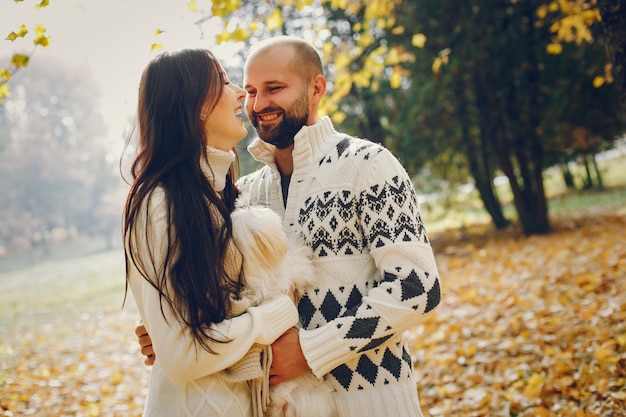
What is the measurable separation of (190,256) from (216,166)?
1.64 ft

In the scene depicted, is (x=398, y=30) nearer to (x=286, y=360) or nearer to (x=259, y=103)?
(x=259, y=103)

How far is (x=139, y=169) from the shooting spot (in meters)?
2.13

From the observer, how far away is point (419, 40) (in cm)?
1112

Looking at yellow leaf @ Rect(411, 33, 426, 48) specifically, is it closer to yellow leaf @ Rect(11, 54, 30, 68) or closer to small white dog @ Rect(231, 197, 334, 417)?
yellow leaf @ Rect(11, 54, 30, 68)

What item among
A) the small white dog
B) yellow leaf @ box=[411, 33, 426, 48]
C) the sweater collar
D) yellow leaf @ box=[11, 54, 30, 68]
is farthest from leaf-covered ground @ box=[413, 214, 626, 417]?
yellow leaf @ box=[411, 33, 426, 48]

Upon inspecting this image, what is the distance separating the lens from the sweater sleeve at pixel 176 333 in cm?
185

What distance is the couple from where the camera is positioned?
1885mm

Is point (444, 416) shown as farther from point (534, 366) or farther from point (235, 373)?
point (235, 373)

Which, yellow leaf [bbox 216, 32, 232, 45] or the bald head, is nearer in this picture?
the bald head

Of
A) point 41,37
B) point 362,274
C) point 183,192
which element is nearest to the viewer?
point 183,192

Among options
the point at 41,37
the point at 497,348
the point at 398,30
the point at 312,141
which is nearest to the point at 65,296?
the point at 398,30

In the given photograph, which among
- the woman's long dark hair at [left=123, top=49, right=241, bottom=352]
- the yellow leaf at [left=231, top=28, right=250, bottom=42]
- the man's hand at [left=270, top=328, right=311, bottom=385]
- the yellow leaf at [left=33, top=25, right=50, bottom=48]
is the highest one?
the yellow leaf at [left=231, top=28, right=250, bottom=42]

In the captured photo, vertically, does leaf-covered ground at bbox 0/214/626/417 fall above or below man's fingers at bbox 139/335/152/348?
below

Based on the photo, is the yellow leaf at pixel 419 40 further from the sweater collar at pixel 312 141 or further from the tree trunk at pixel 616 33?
the sweater collar at pixel 312 141
